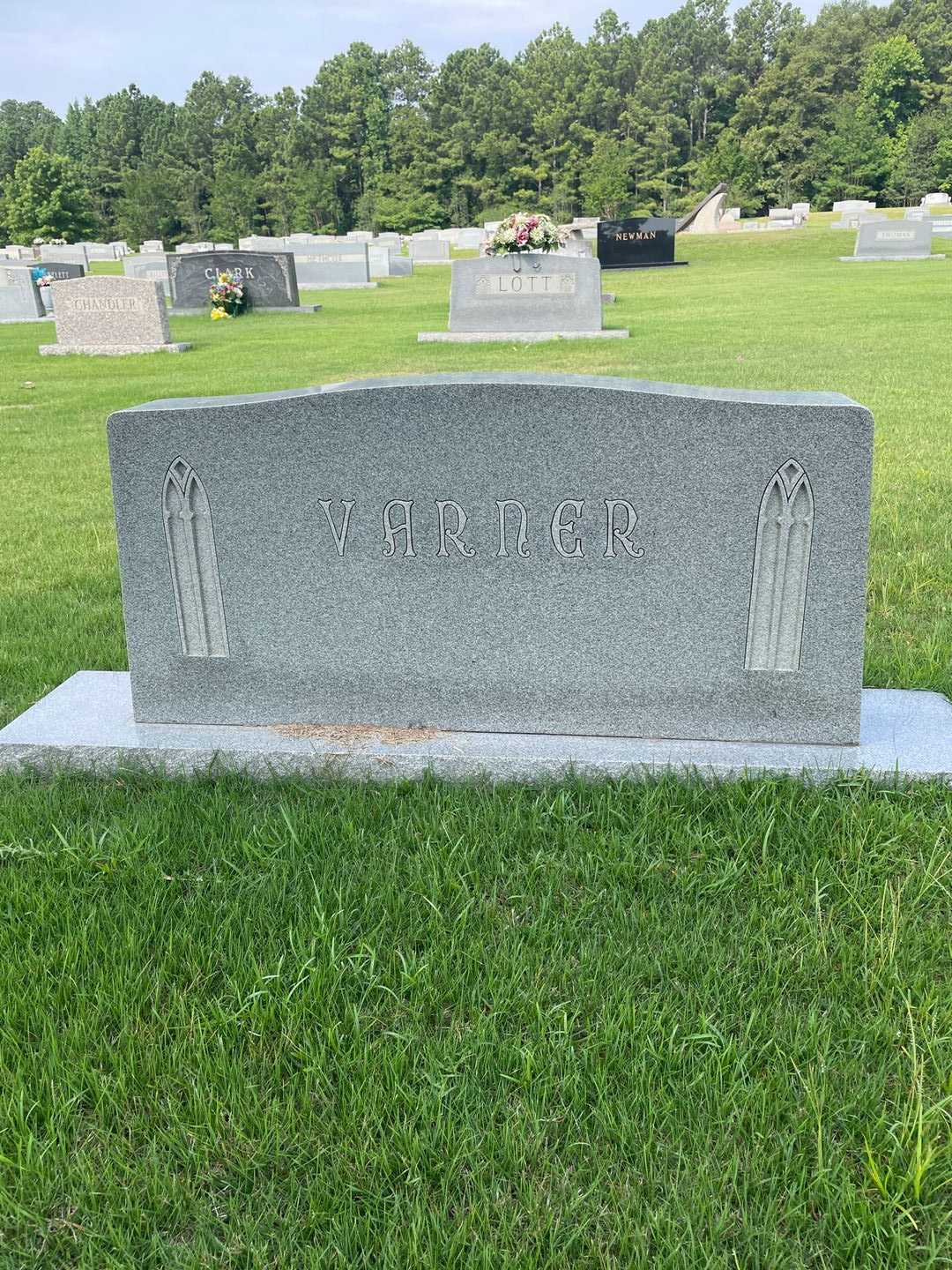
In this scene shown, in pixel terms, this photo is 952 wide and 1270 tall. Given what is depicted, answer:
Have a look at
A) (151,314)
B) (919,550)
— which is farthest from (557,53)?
(919,550)

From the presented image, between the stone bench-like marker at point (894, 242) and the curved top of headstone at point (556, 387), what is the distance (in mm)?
28788

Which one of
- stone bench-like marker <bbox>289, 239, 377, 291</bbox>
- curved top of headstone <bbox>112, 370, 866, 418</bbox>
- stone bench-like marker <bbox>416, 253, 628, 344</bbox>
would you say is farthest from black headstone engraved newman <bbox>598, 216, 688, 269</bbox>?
curved top of headstone <bbox>112, 370, 866, 418</bbox>

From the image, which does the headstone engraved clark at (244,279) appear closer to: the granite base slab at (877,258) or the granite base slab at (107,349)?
the granite base slab at (107,349)

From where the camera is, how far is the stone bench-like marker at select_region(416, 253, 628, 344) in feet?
48.1

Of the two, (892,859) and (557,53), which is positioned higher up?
(557,53)

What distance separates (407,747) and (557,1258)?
1.69m

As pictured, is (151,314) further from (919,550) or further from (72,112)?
(72,112)

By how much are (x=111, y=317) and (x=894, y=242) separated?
72.9ft

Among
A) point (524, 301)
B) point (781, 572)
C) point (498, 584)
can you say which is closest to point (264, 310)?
point (524, 301)

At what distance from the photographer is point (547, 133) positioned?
261ft

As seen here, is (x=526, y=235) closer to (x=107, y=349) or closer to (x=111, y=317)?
(x=111, y=317)

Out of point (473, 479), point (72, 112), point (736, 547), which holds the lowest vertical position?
point (736, 547)

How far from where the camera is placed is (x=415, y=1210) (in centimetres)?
167

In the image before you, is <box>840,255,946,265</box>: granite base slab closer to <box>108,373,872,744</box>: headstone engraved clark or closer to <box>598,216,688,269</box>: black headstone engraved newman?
<box>598,216,688,269</box>: black headstone engraved newman
